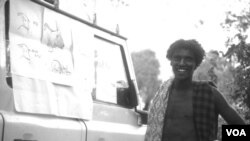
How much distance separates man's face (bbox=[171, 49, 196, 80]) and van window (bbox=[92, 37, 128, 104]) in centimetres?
115

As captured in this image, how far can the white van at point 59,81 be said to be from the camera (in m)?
2.87

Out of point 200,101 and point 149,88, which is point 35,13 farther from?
point 149,88

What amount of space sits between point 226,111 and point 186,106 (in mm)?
271

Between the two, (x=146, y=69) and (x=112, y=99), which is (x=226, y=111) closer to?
(x=112, y=99)

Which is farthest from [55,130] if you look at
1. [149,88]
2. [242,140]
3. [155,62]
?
[155,62]

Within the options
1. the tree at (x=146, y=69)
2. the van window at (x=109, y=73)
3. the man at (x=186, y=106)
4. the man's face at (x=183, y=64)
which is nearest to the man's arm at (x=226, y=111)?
the man at (x=186, y=106)

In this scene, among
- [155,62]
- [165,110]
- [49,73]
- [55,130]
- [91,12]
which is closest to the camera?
[165,110]

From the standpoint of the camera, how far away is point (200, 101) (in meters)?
2.77

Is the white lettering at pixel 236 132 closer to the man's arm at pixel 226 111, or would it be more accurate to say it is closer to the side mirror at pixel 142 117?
the man's arm at pixel 226 111

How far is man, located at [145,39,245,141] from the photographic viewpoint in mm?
2703

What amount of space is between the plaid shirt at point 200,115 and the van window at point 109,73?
1040mm

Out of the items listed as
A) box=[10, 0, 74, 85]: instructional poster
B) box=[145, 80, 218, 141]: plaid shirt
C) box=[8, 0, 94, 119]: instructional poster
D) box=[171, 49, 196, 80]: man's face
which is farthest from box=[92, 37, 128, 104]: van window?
box=[171, 49, 196, 80]: man's face

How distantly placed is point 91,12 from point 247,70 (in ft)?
5.52

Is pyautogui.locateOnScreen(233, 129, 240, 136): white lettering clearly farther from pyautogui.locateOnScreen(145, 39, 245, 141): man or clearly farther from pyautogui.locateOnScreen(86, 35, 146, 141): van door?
pyautogui.locateOnScreen(86, 35, 146, 141): van door
